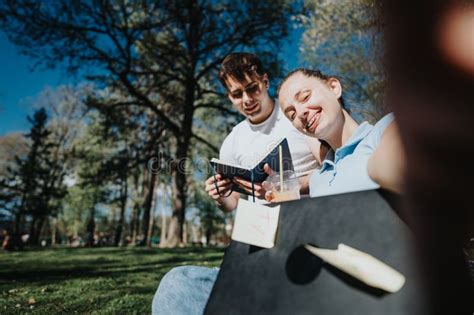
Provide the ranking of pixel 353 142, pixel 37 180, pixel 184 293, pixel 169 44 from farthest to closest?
pixel 37 180, pixel 169 44, pixel 353 142, pixel 184 293

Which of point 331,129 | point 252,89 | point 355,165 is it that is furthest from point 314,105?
point 252,89

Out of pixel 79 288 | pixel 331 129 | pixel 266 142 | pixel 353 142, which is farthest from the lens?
pixel 79 288

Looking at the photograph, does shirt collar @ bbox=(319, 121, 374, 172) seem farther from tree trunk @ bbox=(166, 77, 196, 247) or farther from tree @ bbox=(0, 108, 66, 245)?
tree @ bbox=(0, 108, 66, 245)

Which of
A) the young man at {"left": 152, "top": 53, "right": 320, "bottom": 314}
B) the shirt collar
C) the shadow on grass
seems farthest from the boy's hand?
the shadow on grass

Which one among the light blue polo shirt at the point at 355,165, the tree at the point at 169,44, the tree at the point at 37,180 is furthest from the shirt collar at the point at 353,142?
the tree at the point at 37,180

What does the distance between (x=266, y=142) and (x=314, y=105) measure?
97 centimetres

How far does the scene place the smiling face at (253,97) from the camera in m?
2.97

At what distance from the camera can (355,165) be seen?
138 cm

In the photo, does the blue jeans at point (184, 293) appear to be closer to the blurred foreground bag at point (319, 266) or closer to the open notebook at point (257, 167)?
the blurred foreground bag at point (319, 266)

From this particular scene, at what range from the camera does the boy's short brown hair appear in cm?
302

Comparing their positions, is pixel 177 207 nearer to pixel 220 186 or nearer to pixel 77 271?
pixel 77 271

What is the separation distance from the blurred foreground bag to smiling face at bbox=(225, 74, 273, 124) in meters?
1.96

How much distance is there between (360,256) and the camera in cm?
88

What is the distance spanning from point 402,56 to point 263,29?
44.1ft
